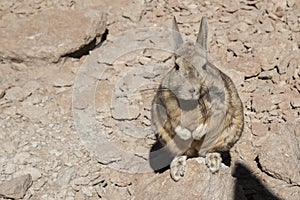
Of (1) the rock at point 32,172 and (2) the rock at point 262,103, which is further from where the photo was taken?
(2) the rock at point 262,103

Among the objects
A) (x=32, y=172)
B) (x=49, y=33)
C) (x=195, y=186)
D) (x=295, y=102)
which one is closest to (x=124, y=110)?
(x=32, y=172)

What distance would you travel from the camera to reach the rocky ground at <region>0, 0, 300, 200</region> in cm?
607

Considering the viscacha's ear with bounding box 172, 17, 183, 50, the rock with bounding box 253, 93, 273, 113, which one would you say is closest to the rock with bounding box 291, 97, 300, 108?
the rock with bounding box 253, 93, 273, 113

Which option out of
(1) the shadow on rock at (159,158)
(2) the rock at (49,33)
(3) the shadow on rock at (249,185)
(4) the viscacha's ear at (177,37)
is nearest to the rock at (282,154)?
(3) the shadow on rock at (249,185)

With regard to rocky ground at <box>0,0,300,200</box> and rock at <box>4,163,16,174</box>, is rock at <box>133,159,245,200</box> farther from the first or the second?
rock at <box>4,163,16,174</box>

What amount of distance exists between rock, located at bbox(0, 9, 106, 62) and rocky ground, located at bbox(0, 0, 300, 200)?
1cm

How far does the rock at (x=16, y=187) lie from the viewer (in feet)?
19.0

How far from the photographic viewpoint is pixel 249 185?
6227 millimetres

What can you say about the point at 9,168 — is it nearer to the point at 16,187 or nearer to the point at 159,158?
the point at 16,187

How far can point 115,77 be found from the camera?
7.45 metres

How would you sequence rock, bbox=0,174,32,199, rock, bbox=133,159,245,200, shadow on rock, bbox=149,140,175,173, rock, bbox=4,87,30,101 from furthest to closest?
1. rock, bbox=4,87,30,101
2. shadow on rock, bbox=149,140,175,173
3. rock, bbox=0,174,32,199
4. rock, bbox=133,159,245,200

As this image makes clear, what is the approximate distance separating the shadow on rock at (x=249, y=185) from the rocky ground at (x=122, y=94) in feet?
0.04

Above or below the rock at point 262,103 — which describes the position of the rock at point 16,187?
below

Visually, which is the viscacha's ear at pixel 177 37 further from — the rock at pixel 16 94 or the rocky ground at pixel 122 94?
the rock at pixel 16 94
